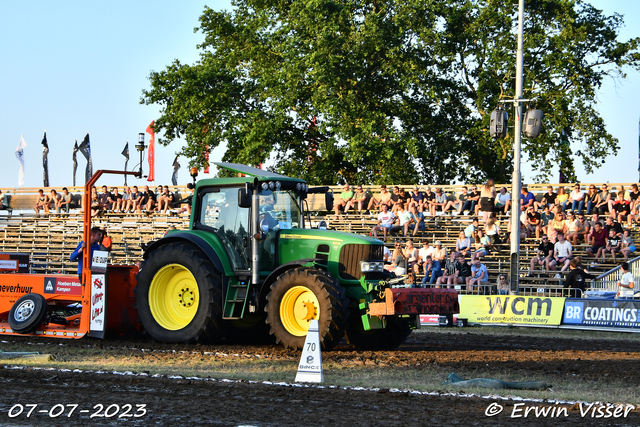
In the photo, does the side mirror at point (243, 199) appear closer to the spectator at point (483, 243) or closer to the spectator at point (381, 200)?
the spectator at point (483, 243)

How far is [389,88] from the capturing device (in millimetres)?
33031

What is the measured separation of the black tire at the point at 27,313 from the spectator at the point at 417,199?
14502mm

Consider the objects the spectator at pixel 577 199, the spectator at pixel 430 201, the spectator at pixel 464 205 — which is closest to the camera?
the spectator at pixel 577 199

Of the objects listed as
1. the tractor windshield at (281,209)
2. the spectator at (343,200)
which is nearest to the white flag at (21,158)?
the spectator at (343,200)

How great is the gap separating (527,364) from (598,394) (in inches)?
105

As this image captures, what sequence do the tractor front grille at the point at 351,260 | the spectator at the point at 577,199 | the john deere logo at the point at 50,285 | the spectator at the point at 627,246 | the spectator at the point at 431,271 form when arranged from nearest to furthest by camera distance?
1. the tractor front grille at the point at 351,260
2. the john deere logo at the point at 50,285
3. the spectator at the point at 627,246
4. the spectator at the point at 431,271
5. the spectator at the point at 577,199

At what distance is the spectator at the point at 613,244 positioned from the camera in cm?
2045

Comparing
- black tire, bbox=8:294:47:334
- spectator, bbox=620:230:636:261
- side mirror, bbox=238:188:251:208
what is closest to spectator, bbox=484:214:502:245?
spectator, bbox=620:230:636:261

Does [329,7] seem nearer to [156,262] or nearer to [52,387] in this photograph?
[156,262]

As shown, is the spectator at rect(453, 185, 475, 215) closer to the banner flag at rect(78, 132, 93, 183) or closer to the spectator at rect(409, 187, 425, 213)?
the spectator at rect(409, 187, 425, 213)

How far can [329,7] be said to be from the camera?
104ft

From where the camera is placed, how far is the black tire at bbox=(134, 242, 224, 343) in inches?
444

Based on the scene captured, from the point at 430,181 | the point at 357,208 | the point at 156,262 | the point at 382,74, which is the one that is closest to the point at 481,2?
the point at 382,74

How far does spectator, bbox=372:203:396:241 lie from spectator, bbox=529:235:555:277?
16.2 feet
